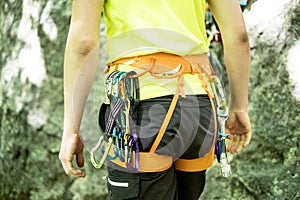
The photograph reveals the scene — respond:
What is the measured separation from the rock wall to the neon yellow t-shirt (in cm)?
130

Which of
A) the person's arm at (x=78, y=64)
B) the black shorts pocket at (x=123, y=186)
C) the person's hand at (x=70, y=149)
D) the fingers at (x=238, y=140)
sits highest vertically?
the person's arm at (x=78, y=64)

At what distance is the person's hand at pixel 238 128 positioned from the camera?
5.84ft

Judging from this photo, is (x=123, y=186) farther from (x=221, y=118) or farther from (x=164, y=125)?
(x=221, y=118)

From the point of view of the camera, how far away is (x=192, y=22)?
1.52 m

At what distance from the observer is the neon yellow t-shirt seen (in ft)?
4.79

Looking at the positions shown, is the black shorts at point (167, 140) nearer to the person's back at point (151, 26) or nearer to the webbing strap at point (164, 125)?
the webbing strap at point (164, 125)

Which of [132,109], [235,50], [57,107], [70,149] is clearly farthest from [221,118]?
[57,107]

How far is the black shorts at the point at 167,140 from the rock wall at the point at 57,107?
123 cm

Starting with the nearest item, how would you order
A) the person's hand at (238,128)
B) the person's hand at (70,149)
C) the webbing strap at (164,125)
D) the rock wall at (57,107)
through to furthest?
the webbing strap at (164,125) < the person's hand at (70,149) < the person's hand at (238,128) < the rock wall at (57,107)

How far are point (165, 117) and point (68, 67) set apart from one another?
11.7 inches

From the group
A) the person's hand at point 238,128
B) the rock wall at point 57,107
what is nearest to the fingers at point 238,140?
the person's hand at point 238,128

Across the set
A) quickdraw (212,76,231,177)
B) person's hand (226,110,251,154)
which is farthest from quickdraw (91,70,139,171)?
person's hand (226,110,251,154)

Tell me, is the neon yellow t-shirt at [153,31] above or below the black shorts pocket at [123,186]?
above

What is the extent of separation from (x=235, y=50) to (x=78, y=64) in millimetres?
450
